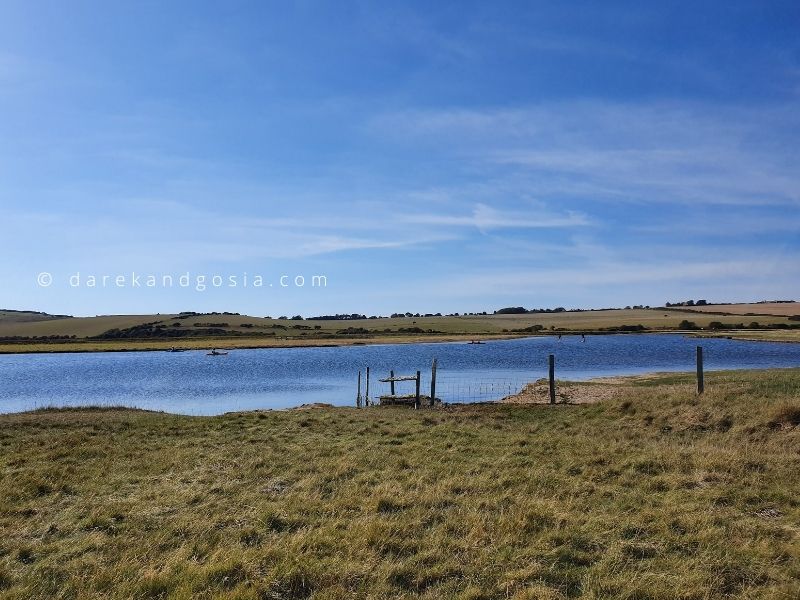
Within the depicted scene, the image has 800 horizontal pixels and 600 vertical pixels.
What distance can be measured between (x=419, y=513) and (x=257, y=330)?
139899 mm

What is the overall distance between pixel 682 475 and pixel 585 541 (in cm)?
403

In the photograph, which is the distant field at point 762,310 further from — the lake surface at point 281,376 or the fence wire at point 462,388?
the fence wire at point 462,388

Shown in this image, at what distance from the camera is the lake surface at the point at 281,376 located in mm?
37156

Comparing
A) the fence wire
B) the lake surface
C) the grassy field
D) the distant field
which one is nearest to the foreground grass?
the fence wire

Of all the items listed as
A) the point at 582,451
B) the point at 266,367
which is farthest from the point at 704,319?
the point at 582,451

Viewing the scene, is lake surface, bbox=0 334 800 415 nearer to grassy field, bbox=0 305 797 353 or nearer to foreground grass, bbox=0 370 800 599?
foreground grass, bbox=0 370 800 599

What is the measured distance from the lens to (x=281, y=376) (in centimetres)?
5344

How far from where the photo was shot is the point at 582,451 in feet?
43.2

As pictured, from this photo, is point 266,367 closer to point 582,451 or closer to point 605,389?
point 605,389

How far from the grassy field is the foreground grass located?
89503 mm

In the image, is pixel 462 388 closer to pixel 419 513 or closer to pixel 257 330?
pixel 419 513

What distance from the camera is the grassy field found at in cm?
11212

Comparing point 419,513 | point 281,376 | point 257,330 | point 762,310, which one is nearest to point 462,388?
point 281,376

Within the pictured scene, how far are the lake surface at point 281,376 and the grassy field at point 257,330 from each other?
119 ft
